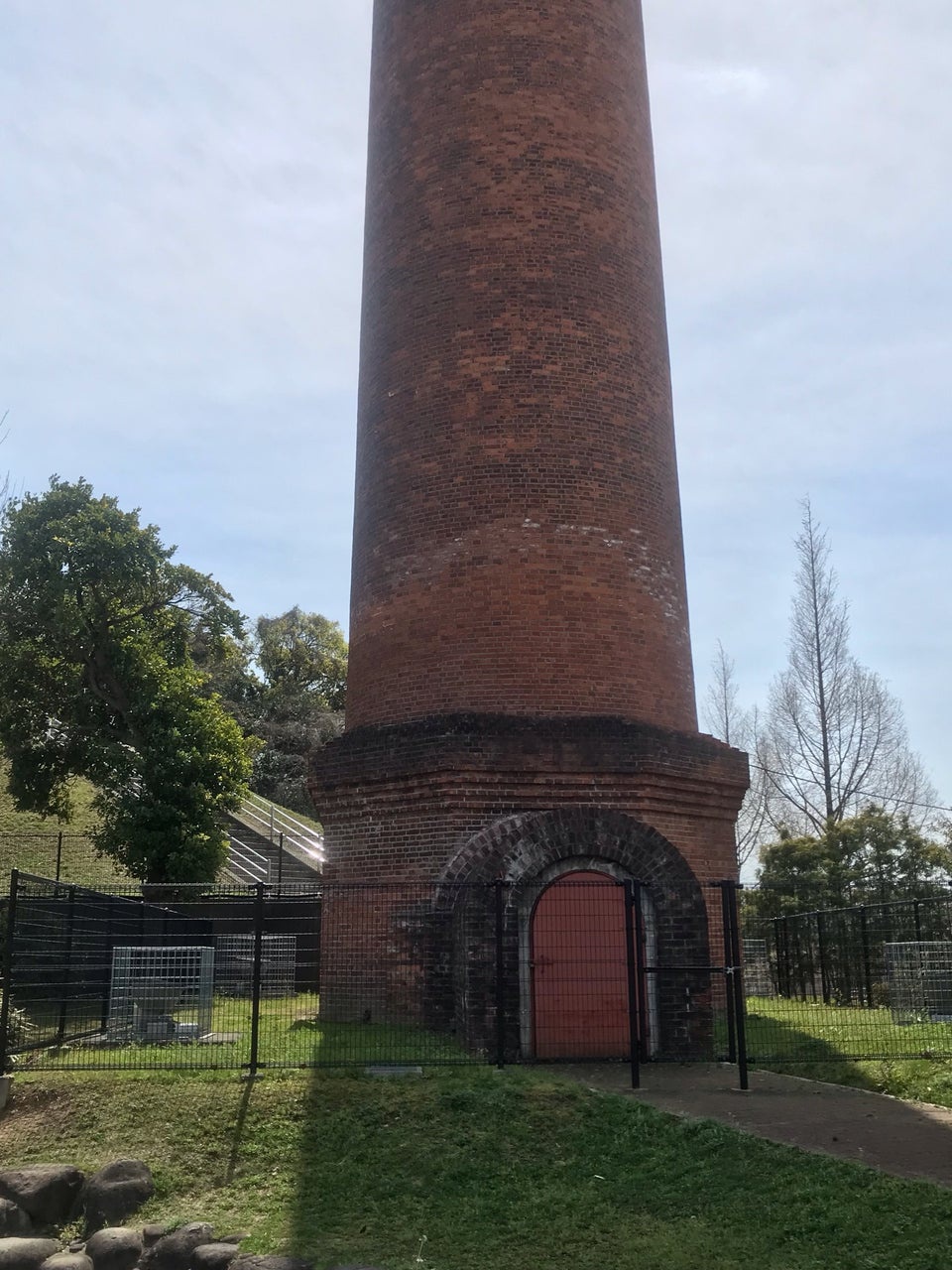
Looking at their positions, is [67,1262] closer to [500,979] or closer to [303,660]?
[500,979]

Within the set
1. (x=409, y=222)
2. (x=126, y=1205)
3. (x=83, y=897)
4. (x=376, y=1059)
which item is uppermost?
(x=409, y=222)

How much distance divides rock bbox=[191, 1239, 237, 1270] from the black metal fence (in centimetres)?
275

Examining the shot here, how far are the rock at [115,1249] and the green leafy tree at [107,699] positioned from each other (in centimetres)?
1481

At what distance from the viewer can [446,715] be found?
1344 cm

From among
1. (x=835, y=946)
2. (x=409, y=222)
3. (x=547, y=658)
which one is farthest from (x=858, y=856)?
(x=409, y=222)

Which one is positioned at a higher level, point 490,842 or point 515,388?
point 515,388

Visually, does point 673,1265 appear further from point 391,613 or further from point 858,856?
point 858,856

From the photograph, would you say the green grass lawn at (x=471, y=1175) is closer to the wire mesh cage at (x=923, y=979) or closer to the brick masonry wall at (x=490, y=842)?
the brick masonry wall at (x=490, y=842)

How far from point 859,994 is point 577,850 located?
8.23 meters

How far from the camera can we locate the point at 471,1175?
27.3ft

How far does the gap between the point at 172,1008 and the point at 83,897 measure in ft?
5.45

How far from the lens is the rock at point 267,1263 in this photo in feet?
22.9

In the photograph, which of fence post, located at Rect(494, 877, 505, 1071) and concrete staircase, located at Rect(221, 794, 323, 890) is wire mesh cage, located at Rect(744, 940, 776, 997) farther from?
concrete staircase, located at Rect(221, 794, 323, 890)

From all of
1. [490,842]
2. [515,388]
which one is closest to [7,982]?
[490,842]
